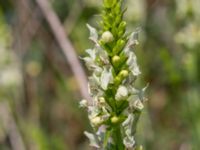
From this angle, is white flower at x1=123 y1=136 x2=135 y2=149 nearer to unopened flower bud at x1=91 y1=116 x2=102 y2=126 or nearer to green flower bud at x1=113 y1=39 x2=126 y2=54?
unopened flower bud at x1=91 y1=116 x2=102 y2=126

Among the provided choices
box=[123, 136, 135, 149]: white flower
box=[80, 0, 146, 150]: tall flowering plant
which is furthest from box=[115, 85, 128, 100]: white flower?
box=[123, 136, 135, 149]: white flower

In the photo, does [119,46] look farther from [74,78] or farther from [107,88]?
[74,78]

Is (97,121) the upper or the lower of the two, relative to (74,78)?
lower

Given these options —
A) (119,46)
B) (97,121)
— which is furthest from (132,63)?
(97,121)

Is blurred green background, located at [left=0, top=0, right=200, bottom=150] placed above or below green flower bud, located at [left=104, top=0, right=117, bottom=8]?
above

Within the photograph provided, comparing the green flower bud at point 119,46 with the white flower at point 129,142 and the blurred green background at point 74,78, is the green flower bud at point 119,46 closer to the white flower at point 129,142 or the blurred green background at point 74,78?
the white flower at point 129,142

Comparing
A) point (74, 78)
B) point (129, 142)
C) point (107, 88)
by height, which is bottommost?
point (129, 142)

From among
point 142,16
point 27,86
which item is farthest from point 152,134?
point 27,86
